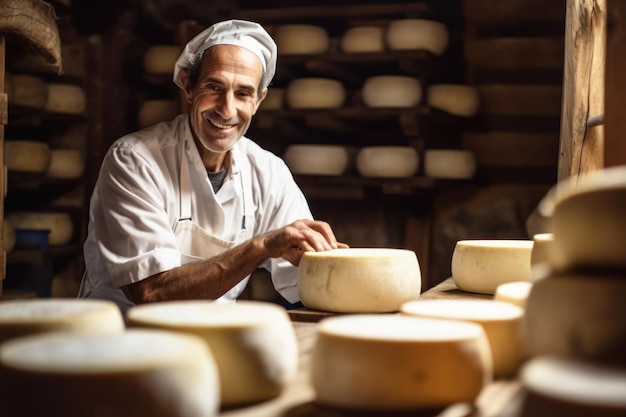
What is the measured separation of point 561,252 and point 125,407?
0.56 m

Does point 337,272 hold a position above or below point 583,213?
below

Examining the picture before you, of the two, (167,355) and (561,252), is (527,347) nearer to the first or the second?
(561,252)

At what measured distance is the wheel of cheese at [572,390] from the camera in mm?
731

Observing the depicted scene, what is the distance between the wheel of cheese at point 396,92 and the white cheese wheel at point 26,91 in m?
1.82

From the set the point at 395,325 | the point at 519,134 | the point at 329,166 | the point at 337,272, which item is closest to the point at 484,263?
the point at 337,272

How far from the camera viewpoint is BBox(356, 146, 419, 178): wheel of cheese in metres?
4.36

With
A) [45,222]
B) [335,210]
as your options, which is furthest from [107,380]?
[335,210]

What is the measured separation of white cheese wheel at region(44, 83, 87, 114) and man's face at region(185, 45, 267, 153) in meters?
1.97

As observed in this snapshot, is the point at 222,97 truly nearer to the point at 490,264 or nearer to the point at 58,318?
the point at 490,264

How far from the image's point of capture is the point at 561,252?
101cm

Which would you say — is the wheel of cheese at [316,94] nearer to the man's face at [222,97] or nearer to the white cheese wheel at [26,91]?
the white cheese wheel at [26,91]

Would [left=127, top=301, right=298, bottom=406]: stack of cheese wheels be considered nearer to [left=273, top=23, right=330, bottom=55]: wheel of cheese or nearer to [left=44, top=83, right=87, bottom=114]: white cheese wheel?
[left=273, top=23, right=330, bottom=55]: wheel of cheese

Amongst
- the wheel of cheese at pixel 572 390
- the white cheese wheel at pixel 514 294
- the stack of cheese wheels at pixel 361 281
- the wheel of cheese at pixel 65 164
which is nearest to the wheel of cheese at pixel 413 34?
the wheel of cheese at pixel 65 164

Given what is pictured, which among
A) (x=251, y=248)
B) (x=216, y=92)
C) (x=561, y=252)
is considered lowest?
(x=251, y=248)
